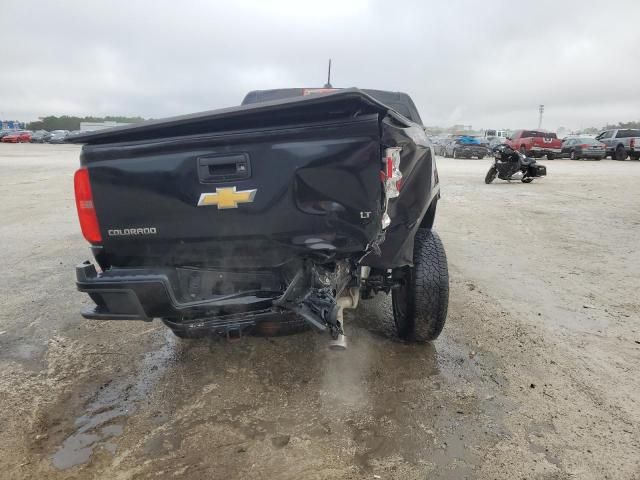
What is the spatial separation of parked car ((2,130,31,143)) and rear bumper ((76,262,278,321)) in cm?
5898

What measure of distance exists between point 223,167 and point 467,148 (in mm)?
28808

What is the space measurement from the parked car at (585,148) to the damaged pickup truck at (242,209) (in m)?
27.7

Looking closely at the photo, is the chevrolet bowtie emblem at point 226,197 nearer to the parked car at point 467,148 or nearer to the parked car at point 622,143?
the parked car at point 467,148

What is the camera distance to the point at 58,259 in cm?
593

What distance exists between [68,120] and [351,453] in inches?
3790

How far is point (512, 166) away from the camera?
14.3 meters

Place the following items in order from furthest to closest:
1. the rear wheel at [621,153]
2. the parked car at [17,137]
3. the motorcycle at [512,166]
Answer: the parked car at [17,137], the rear wheel at [621,153], the motorcycle at [512,166]

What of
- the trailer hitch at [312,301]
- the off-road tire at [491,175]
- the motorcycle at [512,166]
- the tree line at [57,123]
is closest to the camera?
the trailer hitch at [312,301]

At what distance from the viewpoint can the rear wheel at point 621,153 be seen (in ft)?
85.0

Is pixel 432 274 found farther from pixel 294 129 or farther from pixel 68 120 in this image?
pixel 68 120

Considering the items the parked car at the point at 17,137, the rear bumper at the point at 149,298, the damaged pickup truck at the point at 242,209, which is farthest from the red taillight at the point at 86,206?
the parked car at the point at 17,137

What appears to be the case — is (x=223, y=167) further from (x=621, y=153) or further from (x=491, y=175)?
(x=621, y=153)

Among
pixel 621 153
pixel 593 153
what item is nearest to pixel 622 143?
pixel 621 153

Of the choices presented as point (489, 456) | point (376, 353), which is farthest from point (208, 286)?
point (489, 456)
